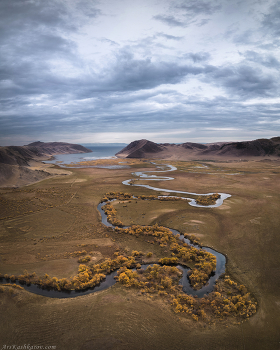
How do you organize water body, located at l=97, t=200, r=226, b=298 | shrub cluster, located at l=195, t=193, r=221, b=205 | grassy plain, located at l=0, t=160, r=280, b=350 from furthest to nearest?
shrub cluster, located at l=195, t=193, r=221, b=205 → water body, located at l=97, t=200, r=226, b=298 → grassy plain, located at l=0, t=160, r=280, b=350

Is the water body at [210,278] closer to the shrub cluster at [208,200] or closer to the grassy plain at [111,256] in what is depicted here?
the grassy plain at [111,256]

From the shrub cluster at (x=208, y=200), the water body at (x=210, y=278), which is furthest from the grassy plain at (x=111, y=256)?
the shrub cluster at (x=208, y=200)

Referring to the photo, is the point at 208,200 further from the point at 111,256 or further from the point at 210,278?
the point at 111,256

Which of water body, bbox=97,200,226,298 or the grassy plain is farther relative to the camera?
water body, bbox=97,200,226,298

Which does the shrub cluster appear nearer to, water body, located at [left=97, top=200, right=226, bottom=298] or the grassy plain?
the grassy plain

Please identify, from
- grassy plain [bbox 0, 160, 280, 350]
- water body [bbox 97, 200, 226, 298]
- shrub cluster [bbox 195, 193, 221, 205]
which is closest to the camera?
grassy plain [bbox 0, 160, 280, 350]

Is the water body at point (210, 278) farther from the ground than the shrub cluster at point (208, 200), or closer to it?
closer to it

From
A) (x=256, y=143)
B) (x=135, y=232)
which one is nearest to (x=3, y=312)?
(x=135, y=232)

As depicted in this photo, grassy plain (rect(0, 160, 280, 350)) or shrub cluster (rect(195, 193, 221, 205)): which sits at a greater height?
shrub cluster (rect(195, 193, 221, 205))

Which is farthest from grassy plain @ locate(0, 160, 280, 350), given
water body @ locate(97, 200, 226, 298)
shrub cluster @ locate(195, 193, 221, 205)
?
shrub cluster @ locate(195, 193, 221, 205)
